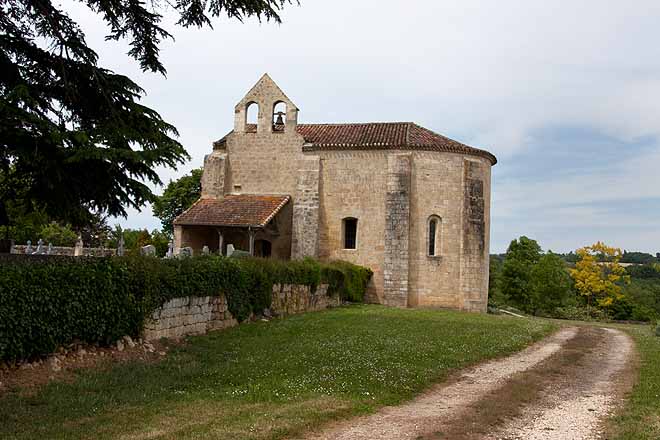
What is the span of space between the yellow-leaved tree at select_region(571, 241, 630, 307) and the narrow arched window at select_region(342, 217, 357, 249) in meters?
23.2

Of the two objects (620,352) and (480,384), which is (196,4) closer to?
(480,384)

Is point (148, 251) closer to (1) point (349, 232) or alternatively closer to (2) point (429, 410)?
(2) point (429, 410)

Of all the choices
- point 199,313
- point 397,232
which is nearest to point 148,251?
point 199,313

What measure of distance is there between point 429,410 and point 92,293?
608 cm

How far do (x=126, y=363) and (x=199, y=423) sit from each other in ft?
13.7

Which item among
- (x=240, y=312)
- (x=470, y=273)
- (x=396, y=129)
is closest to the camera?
(x=240, y=312)

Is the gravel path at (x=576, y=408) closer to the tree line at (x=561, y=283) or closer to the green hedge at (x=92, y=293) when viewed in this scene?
the green hedge at (x=92, y=293)

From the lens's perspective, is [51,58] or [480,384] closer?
[51,58]

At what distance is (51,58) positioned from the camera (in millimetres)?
9148

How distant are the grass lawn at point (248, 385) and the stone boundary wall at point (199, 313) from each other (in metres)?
0.47

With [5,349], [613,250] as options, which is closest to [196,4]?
[5,349]

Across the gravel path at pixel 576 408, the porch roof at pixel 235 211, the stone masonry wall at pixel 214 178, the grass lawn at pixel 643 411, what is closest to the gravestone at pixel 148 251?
the gravel path at pixel 576 408

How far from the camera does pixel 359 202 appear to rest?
28875mm

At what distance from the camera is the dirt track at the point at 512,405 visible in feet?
23.1
